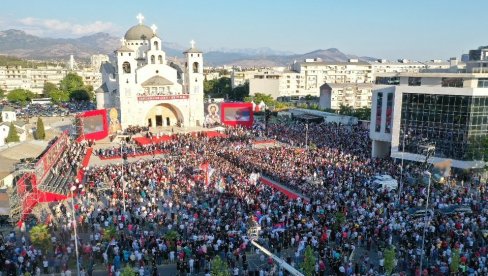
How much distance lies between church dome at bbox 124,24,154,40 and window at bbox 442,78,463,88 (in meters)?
39.9

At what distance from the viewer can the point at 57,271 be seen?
15086 millimetres

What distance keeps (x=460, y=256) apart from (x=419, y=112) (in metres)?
17.1

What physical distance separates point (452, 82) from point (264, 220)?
18834 mm

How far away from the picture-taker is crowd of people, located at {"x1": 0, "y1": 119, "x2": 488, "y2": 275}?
15141 millimetres

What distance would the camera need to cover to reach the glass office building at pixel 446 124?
2747cm

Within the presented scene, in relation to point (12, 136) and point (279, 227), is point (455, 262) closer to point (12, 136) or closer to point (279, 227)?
point (279, 227)

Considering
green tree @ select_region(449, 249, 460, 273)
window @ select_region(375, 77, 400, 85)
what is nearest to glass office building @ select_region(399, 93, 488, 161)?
window @ select_region(375, 77, 400, 85)

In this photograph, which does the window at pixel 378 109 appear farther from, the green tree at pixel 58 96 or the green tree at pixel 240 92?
the green tree at pixel 58 96

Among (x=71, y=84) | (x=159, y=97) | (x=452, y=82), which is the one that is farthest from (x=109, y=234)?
(x=71, y=84)

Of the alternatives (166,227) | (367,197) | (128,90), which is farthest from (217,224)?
(128,90)

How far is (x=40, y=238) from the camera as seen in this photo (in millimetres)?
15664

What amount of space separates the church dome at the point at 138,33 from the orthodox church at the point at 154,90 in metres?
6.87

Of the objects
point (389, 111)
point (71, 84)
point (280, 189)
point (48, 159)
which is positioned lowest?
point (280, 189)

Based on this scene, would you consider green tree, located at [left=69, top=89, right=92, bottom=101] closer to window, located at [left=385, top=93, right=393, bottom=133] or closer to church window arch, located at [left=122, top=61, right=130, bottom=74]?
church window arch, located at [left=122, top=61, right=130, bottom=74]
